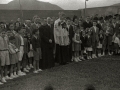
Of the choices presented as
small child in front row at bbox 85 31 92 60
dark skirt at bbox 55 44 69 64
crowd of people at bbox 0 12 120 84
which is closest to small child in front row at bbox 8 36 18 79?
crowd of people at bbox 0 12 120 84

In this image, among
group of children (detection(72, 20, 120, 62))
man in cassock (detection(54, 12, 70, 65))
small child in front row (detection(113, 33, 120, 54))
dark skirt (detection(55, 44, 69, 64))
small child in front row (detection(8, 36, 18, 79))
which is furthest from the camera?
small child in front row (detection(113, 33, 120, 54))

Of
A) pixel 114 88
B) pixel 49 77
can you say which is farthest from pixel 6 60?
pixel 114 88

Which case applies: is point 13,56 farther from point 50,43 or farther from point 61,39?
point 61,39

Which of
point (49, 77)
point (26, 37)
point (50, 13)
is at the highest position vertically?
point (50, 13)

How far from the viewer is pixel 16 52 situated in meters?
7.46

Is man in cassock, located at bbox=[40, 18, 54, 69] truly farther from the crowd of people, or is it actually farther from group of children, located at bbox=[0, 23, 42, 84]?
group of children, located at bbox=[0, 23, 42, 84]

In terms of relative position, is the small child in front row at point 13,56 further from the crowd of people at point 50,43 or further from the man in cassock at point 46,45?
the man in cassock at point 46,45

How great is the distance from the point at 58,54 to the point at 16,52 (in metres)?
2.57

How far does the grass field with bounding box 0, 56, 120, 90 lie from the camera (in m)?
6.14

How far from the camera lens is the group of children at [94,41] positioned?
10289 mm

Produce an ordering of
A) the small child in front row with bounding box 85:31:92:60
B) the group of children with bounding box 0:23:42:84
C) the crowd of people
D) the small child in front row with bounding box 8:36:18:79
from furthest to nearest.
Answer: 1. the small child in front row with bounding box 85:31:92:60
2. the crowd of people
3. the small child in front row with bounding box 8:36:18:79
4. the group of children with bounding box 0:23:42:84

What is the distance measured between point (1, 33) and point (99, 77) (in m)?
3.47

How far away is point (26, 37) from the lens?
8508 millimetres

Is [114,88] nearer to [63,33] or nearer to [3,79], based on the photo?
[3,79]
